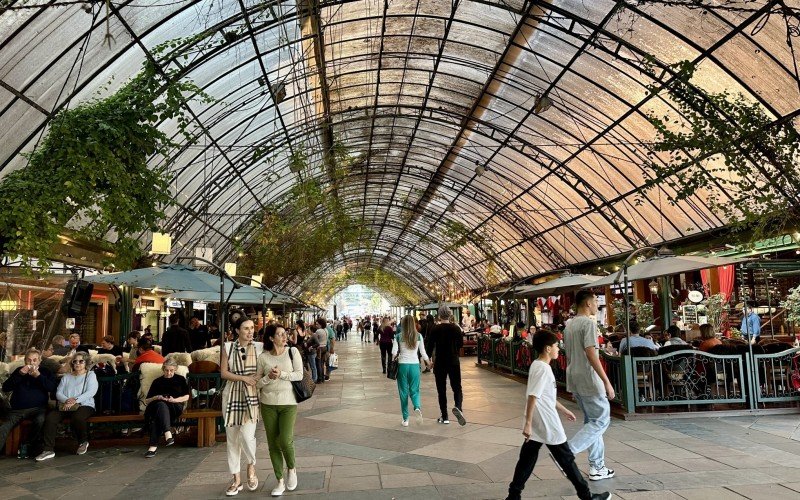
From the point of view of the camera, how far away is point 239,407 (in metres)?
5.25

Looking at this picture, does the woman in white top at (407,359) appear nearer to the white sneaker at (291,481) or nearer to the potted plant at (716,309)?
the white sneaker at (291,481)

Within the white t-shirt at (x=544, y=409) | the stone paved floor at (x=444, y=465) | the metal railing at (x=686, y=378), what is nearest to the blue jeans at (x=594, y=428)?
the stone paved floor at (x=444, y=465)

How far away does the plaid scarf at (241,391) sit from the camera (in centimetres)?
525

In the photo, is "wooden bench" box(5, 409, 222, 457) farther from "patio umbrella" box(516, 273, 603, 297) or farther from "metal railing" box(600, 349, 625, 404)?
"patio umbrella" box(516, 273, 603, 297)

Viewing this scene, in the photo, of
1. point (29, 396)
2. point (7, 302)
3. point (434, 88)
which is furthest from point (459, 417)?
point (434, 88)

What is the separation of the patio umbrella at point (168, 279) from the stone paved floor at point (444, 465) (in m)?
2.65

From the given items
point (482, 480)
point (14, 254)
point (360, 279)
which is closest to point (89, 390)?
point (14, 254)

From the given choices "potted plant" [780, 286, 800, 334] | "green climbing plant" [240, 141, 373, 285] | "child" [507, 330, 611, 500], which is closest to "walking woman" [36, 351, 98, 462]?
"child" [507, 330, 611, 500]

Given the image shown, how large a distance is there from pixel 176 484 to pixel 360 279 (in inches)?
2491

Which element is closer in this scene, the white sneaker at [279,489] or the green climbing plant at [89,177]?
the white sneaker at [279,489]

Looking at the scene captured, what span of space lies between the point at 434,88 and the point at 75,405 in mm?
13424

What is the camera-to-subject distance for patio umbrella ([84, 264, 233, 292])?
9070 mm

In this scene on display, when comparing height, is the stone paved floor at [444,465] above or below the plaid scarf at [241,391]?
below

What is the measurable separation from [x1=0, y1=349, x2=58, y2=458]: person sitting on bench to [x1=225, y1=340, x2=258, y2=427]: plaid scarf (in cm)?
318
